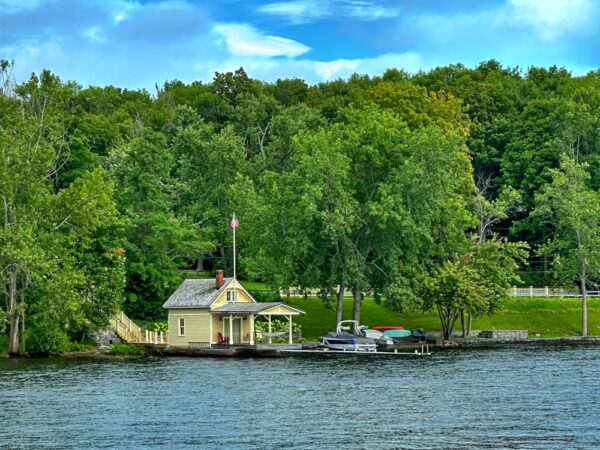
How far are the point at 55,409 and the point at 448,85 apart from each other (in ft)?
341

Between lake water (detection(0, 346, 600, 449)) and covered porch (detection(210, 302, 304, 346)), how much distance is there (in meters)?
6.80

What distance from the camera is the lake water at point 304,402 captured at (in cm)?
4484

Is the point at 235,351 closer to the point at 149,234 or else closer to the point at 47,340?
the point at 47,340

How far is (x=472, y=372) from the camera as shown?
69500mm

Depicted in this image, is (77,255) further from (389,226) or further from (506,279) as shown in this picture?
(506,279)

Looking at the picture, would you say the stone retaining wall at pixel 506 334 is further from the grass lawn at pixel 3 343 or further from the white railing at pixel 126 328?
the grass lawn at pixel 3 343

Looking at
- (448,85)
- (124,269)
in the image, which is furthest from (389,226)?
(448,85)

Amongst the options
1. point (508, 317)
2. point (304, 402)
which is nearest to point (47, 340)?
point (304, 402)

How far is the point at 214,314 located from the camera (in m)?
88.1

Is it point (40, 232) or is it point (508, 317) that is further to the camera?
point (508, 317)

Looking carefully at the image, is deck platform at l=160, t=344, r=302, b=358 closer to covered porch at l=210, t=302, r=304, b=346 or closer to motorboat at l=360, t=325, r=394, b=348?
covered porch at l=210, t=302, r=304, b=346

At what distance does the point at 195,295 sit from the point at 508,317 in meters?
30.7

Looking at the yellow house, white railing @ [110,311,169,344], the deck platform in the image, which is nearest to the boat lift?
the deck platform

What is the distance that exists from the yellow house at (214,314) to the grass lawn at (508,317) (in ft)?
31.9
